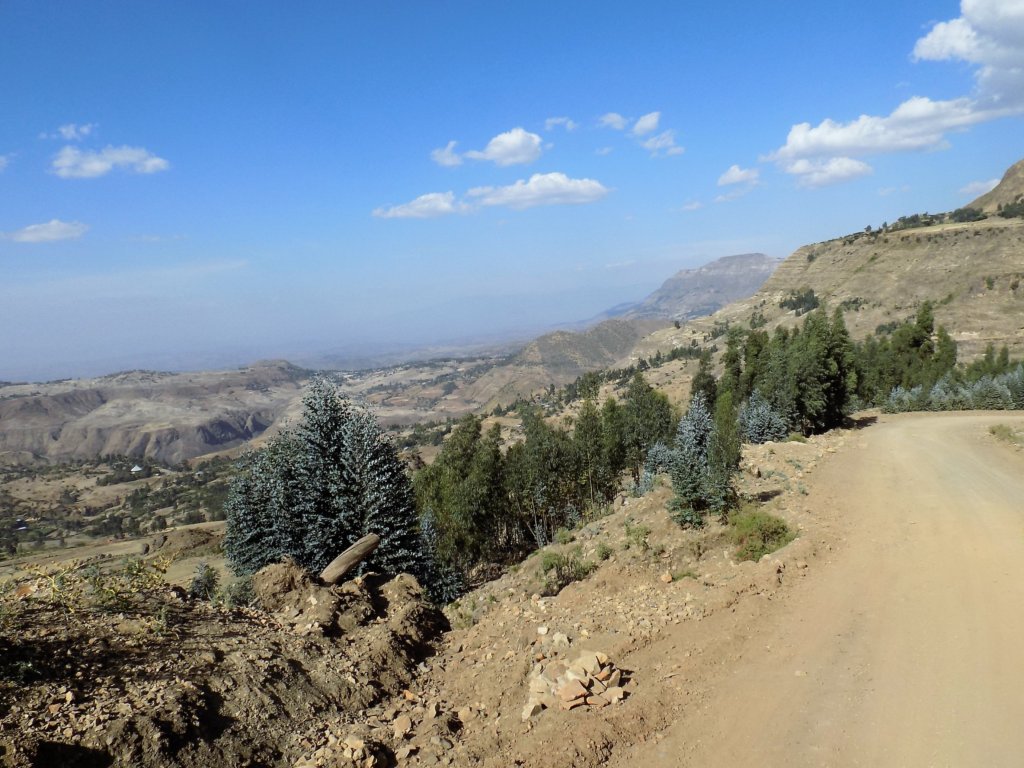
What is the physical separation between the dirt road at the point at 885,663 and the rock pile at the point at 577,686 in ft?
2.92

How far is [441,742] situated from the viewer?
7.24 m

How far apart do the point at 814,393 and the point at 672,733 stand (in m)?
31.0

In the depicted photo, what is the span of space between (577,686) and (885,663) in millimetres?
4996

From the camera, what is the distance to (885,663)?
838cm

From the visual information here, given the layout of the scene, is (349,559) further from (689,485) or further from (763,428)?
(763,428)

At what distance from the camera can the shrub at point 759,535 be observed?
43.7 feet

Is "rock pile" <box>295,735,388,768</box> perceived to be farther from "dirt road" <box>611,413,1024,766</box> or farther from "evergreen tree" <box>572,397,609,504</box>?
"evergreen tree" <box>572,397,609,504</box>

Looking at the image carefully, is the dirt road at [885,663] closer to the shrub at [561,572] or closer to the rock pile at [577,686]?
the rock pile at [577,686]

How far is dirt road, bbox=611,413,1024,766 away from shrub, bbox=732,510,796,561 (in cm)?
128

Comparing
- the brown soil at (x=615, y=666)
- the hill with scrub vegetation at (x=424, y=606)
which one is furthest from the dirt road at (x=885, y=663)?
the hill with scrub vegetation at (x=424, y=606)

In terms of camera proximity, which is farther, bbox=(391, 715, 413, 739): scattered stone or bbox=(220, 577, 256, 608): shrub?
bbox=(220, 577, 256, 608): shrub

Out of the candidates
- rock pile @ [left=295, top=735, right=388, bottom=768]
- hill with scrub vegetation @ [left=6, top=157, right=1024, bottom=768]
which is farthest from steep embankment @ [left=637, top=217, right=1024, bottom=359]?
rock pile @ [left=295, top=735, right=388, bottom=768]

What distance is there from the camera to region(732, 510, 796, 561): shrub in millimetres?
13328

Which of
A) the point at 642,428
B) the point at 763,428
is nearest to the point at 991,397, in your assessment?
the point at 763,428
